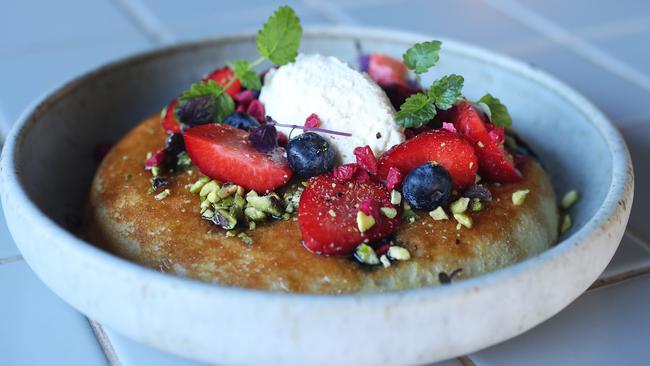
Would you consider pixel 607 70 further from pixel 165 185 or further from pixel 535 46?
pixel 165 185

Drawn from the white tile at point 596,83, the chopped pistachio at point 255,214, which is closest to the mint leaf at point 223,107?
the chopped pistachio at point 255,214

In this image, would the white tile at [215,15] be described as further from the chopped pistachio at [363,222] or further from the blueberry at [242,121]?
the chopped pistachio at [363,222]

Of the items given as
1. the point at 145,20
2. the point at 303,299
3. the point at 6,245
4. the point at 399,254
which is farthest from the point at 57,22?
the point at 303,299

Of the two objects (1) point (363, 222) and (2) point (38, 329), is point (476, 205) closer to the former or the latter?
(1) point (363, 222)

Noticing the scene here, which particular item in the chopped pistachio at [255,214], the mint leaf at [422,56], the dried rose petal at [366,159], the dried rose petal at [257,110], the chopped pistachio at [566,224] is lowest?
the chopped pistachio at [566,224]

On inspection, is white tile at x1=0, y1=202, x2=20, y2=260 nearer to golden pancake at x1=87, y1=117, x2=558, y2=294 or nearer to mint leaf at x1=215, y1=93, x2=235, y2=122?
golden pancake at x1=87, y1=117, x2=558, y2=294

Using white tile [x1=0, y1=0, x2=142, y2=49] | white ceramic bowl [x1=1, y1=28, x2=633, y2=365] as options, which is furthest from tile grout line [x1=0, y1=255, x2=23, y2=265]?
white tile [x1=0, y1=0, x2=142, y2=49]

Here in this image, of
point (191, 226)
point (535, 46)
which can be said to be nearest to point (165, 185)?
point (191, 226)
